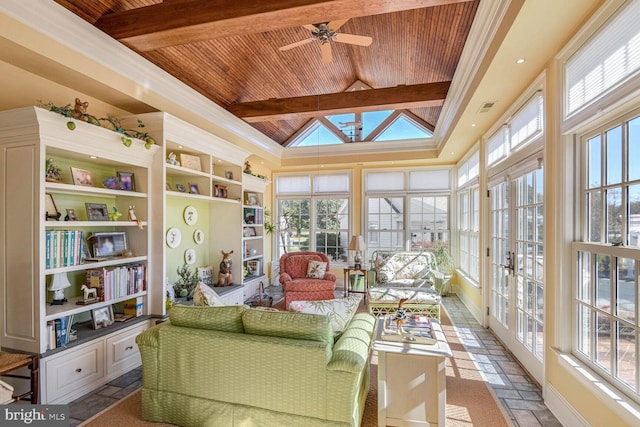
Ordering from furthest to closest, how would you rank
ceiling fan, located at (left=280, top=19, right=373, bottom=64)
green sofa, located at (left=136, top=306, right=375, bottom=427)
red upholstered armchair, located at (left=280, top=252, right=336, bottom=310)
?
red upholstered armchair, located at (left=280, top=252, right=336, bottom=310)
ceiling fan, located at (left=280, top=19, right=373, bottom=64)
green sofa, located at (left=136, top=306, right=375, bottom=427)

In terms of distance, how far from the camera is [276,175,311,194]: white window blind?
23.8 feet

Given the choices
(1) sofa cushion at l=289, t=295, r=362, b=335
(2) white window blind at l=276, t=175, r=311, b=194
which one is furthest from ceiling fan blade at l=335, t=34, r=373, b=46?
(2) white window blind at l=276, t=175, r=311, b=194

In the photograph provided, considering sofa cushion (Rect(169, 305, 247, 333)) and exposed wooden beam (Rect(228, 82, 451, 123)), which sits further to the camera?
exposed wooden beam (Rect(228, 82, 451, 123))

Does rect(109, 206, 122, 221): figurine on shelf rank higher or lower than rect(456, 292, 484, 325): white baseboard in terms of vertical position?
higher

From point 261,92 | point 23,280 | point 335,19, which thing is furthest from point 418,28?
point 23,280

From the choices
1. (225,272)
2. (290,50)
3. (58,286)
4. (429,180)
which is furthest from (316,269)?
(58,286)

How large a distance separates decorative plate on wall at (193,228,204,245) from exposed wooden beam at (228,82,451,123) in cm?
189

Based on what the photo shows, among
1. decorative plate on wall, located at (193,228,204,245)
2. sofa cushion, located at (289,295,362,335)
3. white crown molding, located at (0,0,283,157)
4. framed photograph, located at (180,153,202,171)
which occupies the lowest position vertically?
sofa cushion, located at (289,295,362,335)

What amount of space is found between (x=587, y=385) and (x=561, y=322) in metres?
0.49

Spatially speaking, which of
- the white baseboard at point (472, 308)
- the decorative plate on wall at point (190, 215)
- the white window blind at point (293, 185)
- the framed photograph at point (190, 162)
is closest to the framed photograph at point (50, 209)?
the framed photograph at point (190, 162)

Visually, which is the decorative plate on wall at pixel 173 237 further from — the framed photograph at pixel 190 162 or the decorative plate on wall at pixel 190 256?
the framed photograph at pixel 190 162

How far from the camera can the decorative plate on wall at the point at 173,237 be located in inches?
164
